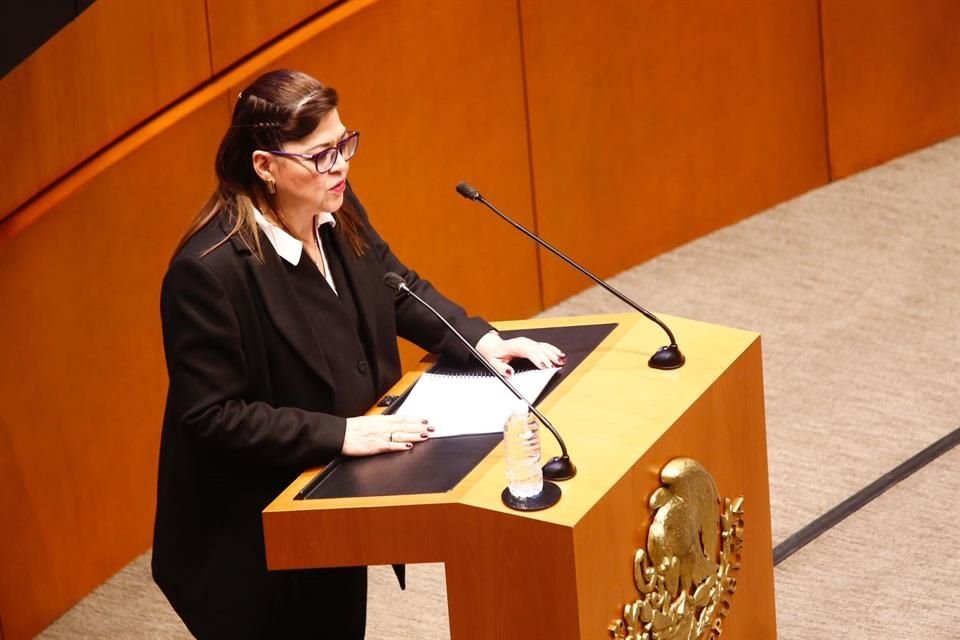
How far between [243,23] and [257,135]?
1.38 m

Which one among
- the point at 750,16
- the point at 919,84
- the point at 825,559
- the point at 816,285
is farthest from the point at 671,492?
the point at 919,84

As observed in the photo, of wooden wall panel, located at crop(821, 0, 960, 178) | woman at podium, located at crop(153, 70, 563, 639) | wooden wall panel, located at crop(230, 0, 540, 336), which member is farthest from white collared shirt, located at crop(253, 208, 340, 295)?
wooden wall panel, located at crop(821, 0, 960, 178)

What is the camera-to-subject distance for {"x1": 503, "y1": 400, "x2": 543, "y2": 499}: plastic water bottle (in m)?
2.22

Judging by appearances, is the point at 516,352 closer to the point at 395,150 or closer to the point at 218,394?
the point at 218,394

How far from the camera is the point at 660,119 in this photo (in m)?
5.04

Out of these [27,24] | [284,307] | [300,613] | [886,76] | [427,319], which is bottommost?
[300,613]

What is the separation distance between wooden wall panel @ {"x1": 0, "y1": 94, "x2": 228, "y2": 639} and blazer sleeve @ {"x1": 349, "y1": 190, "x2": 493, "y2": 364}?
0.98 meters

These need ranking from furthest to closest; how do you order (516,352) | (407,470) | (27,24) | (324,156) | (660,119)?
(660,119), (27,24), (516,352), (324,156), (407,470)

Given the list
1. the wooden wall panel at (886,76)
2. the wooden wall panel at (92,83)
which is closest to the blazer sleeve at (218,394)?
the wooden wall panel at (92,83)

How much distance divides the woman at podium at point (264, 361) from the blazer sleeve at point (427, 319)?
99 mm

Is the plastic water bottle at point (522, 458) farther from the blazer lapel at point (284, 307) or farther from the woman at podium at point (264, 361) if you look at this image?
the blazer lapel at point (284, 307)

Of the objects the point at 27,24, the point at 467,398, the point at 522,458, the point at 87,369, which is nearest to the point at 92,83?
the point at 27,24

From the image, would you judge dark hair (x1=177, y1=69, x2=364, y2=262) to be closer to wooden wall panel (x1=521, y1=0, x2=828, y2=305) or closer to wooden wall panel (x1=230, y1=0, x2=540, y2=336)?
wooden wall panel (x1=230, y1=0, x2=540, y2=336)

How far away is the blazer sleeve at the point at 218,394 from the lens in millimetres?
2439
